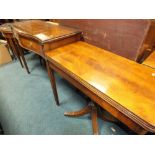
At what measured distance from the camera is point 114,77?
85 centimetres

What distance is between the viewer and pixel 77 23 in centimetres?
146

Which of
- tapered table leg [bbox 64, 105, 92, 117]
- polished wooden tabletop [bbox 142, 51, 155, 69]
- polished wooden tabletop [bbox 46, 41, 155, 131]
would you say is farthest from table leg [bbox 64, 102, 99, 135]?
polished wooden tabletop [bbox 142, 51, 155, 69]

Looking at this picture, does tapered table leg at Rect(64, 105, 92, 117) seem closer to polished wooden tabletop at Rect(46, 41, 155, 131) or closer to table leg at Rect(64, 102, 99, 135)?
table leg at Rect(64, 102, 99, 135)

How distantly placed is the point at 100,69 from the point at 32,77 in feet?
5.10

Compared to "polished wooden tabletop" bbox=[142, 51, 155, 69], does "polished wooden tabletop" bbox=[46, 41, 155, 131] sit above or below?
below

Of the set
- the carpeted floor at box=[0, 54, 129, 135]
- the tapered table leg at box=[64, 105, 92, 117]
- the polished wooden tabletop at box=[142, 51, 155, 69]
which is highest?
the polished wooden tabletop at box=[142, 51, 155, 69]

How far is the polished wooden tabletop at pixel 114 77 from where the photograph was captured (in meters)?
0.64

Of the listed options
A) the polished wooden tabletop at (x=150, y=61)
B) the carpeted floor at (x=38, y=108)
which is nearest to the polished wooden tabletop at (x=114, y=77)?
the polished wooden tabletop at (x=150, y=61)

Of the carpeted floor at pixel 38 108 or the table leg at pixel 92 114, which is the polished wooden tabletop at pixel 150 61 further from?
the carpeted floor at pixel 38 108

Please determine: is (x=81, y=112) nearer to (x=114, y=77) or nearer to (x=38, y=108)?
(x=38, y=108)

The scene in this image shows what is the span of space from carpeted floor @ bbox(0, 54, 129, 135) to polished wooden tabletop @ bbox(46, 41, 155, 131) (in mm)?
714

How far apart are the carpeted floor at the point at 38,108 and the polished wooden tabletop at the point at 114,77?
71 centimetres

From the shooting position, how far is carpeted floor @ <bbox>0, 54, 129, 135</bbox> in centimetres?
137

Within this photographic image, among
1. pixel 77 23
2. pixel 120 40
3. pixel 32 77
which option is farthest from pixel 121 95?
pixel 32 77
